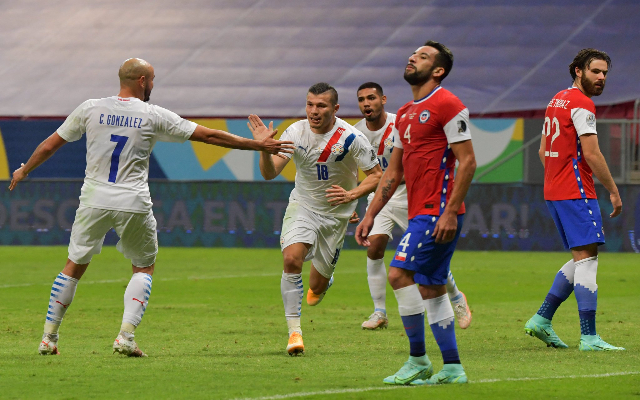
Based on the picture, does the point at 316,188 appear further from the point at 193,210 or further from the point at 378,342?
the point at 193,210

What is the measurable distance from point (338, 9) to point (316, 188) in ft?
80.9

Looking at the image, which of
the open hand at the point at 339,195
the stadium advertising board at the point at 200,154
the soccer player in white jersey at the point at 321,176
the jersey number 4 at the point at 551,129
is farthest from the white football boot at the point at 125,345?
the stadium advertising board at the point at 200,154

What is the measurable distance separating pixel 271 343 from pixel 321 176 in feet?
5.00

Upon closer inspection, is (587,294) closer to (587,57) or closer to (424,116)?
(587,57)

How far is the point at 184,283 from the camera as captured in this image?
14.5 metres

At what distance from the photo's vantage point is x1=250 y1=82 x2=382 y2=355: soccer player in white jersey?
8.66m

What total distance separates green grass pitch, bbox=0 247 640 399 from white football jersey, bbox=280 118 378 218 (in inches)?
48.6

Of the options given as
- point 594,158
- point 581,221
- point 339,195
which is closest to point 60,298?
point 339,195

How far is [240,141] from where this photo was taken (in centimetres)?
756

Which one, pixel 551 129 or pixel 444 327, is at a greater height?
pixel 551 129

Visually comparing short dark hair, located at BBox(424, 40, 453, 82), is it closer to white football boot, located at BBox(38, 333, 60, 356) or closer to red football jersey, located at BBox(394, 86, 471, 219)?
red football jersey, located at BBox(394, 86, 471, 219)

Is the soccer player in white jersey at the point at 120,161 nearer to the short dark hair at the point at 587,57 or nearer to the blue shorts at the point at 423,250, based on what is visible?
the blue shorts at the point at 423,250

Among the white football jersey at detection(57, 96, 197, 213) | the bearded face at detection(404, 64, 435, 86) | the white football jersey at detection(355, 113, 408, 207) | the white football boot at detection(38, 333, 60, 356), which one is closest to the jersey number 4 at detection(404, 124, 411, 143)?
the bearded face at detection(404, 64, 435, 86)

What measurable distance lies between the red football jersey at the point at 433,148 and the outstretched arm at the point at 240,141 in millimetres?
1606
